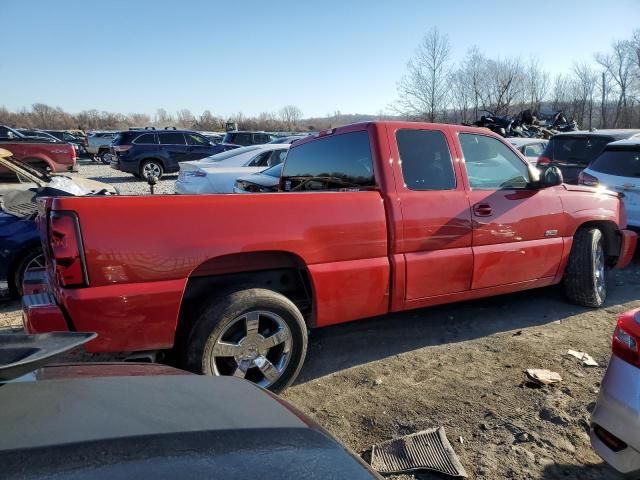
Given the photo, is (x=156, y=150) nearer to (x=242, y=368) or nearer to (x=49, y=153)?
(x=49, y=153)

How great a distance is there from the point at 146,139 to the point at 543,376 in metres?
17.1

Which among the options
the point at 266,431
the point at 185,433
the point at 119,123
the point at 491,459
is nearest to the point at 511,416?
the point at 491,459

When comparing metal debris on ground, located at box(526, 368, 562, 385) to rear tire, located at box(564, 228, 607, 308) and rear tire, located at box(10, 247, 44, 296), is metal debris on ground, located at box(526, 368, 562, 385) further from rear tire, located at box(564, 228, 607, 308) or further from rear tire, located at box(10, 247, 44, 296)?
rear tire, located at box(10, 247, 44, 296)

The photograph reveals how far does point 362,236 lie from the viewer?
11.2 ft

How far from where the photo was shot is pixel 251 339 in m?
3.18

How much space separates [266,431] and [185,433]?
0.73 feet

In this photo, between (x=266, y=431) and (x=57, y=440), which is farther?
(x=266, y=431)

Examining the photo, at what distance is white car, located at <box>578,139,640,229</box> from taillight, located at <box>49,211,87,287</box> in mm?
6701

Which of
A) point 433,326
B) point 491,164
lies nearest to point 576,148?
point 491,164

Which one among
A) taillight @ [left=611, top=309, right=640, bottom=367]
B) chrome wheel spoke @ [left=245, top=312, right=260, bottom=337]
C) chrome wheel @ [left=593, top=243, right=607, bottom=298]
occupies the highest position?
taillight @ [left=611, top=309, right=640, bottom=367]

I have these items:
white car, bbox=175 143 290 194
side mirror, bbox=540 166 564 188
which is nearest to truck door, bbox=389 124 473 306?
side mirror, bbox=540 166 564 188

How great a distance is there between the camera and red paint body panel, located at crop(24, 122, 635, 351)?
2.72 metres

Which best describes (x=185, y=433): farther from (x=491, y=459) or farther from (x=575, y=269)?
(x=575, y=269)

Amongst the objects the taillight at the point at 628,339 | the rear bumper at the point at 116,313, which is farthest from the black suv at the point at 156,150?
the taillight at the point at 628,339
